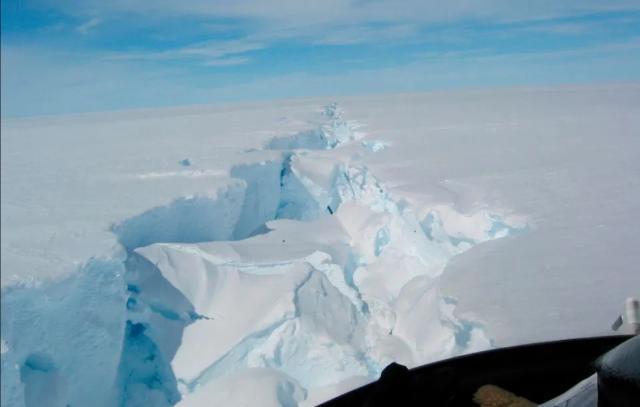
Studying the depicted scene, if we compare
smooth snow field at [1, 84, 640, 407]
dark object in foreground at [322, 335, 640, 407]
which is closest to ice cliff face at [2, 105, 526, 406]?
smooth snow field at [1, 84, 640, 407]

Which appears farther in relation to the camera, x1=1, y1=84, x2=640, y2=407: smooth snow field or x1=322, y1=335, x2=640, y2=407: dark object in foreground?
x1=1, y1=84, x2=640, y2=407: smooth snow field

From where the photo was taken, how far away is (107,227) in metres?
3.33

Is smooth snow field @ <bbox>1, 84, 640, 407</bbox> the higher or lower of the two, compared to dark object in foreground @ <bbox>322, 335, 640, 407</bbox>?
lower

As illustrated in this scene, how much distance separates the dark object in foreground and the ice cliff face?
812 mm

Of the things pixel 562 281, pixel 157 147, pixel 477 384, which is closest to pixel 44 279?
pixel 477 384

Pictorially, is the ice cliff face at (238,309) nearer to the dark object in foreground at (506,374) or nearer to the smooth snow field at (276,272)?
the smooth snow field at (276,272)

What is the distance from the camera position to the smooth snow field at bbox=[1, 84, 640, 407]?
2.38 meters

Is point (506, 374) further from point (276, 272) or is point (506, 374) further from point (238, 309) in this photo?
point (276, 272)

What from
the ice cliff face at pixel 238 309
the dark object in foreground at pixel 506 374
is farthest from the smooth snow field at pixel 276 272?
the dark object in foreground at pixel 506 374

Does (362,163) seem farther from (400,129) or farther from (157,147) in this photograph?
(400,129)

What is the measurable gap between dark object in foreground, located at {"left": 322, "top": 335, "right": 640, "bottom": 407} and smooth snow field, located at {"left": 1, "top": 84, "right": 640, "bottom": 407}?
70cm

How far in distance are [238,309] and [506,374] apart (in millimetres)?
2511

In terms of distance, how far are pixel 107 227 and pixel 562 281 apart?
2466 mm

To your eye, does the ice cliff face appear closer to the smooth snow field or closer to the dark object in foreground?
the smooth snow field
